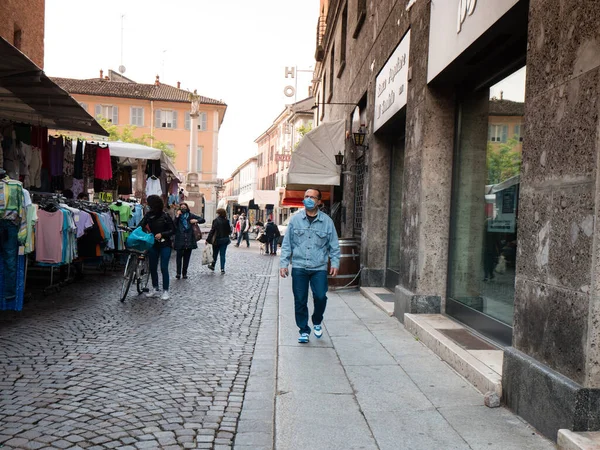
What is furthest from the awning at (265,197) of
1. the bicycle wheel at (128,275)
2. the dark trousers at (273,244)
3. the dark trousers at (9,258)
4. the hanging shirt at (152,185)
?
the dark trousers at (9,258)

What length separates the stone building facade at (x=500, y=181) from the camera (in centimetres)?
329

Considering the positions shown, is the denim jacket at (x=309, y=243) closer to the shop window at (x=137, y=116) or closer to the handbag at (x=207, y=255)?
the handbag at (x=207, y=255)

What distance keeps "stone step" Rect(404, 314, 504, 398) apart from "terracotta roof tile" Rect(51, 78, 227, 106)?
2113 inches

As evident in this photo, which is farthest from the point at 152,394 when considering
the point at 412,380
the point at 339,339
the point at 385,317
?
the point at 385,317

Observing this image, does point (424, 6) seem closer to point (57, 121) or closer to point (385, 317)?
point (385, 317)

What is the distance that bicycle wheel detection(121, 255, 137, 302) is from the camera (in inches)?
363

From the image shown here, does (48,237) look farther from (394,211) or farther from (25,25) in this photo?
(25,25)

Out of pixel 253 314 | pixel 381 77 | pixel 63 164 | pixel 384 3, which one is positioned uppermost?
pixel 384 3

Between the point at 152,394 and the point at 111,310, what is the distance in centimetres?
425

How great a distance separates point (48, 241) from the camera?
29.1 feet

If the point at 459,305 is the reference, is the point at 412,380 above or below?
below

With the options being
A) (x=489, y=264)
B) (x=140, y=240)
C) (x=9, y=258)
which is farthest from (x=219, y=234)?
(x=489, y=264)

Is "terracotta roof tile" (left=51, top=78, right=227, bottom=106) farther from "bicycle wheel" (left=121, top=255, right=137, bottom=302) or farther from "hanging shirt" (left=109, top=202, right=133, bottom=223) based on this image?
"bicycle wheel" (left=121, top=255, right=137, bottom=302)

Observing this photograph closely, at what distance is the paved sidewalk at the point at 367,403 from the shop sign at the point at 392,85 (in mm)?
3838
